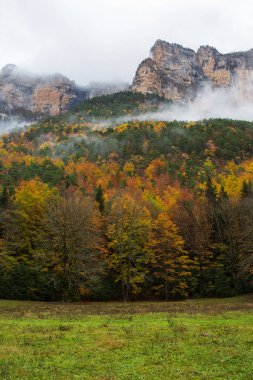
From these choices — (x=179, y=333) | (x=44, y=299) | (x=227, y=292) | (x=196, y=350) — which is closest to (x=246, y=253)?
(x=227, y=292)

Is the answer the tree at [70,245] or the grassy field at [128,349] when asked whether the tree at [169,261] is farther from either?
the grassy field at [128,349]

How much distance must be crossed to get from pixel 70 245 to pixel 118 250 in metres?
10.6

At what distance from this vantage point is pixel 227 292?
189 feet

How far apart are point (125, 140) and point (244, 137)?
4321 cm

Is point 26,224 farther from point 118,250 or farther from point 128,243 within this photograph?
point 128,243

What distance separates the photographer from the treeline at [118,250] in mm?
49500

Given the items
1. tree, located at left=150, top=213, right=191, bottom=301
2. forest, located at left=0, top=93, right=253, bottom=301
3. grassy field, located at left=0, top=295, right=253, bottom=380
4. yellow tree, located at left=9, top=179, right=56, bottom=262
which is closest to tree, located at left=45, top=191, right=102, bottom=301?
forest, located at left=0, top=93, right=253, bottom=301

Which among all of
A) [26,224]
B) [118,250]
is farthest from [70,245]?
[26,224]

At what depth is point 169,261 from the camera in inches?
2304

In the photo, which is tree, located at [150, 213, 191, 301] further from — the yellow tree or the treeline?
the yellow tree

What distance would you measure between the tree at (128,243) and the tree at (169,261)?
208cm

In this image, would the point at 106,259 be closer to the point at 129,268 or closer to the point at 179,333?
the point at 129,268

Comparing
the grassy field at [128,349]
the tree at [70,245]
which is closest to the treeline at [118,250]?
the tree at [70,245]

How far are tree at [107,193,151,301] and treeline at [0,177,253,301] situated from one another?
0.45 ft
